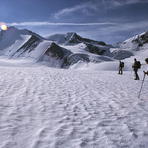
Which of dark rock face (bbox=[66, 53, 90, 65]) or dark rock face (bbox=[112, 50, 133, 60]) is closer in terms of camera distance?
dark rock face (bbox=[66, 53, 90, 65])

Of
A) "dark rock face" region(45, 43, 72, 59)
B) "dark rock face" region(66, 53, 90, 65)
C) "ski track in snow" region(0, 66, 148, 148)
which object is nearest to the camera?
"ski track in snow" region(0, 66, 148, 148)

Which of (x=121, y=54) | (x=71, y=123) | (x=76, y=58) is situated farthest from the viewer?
(x=121, y=54)

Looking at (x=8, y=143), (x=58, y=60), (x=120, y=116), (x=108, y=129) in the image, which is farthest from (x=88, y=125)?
(x=58, y=60)

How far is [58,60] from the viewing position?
105562 mm

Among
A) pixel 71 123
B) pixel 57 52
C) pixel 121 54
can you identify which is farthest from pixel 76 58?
pixel 121 54

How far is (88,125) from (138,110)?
103 inches

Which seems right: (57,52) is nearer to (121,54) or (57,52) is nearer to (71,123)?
(121,54)

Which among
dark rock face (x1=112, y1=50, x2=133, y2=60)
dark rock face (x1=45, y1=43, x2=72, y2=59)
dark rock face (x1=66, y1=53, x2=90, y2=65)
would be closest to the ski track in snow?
dark rock face (x1=66, y1=53, x2=90, y2=65)

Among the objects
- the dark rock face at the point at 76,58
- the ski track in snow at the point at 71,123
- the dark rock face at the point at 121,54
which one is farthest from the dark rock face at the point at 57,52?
the ski track in snow at the point at 71,123

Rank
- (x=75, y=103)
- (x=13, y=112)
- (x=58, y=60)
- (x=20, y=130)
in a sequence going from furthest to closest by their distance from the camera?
(x=58, y=60)
(x=75, y=103)
(x=13, y=112)
(x=20, y=130)

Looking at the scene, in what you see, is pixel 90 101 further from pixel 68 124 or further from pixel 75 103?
pixel 68 124

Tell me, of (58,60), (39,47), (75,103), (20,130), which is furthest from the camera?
(39,47)

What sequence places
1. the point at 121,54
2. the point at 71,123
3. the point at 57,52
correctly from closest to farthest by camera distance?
1. the point at 71,123
2. the point at 57,52
3. the point at 121,54

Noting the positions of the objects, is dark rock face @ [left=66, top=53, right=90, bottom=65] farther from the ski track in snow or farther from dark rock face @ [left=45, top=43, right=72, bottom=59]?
the ski track in snow
